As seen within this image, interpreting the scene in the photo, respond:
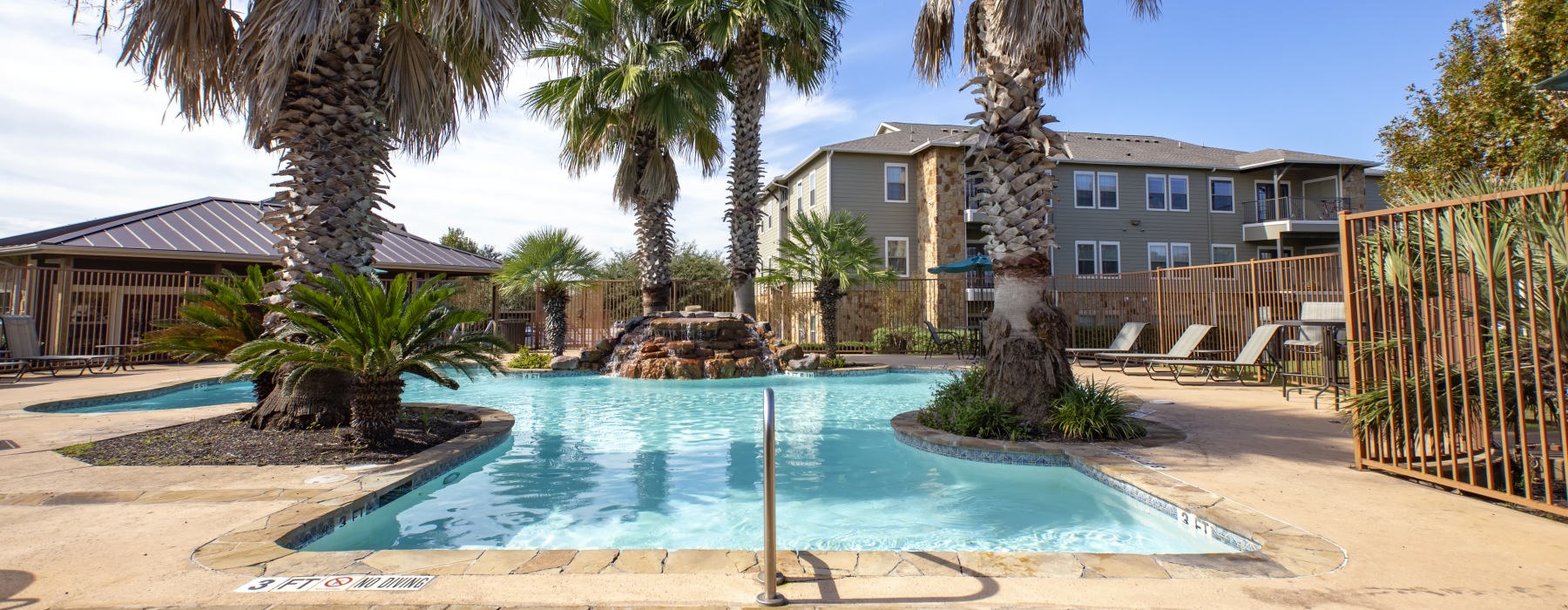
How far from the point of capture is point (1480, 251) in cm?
380

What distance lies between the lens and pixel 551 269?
1677cm

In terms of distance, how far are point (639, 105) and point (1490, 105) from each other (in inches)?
573

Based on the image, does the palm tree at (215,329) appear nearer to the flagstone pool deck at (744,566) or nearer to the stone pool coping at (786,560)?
the flagstone pool deck at (744,566)

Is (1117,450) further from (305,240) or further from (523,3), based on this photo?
(523,3)

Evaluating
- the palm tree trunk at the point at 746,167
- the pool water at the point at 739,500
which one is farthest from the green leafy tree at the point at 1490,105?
the palm tree trunk at the point at 746,167

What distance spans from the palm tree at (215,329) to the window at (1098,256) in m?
22.8

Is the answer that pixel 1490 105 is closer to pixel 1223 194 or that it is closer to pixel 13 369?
pixel 1223 194

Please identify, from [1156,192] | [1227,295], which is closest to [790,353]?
[1227,295]

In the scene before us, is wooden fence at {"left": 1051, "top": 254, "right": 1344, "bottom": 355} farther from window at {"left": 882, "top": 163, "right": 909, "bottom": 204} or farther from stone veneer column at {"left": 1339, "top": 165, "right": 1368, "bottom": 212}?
stone veneer column at {"left": 1339, "top": 165, "right": 1368, "bottom": 212}

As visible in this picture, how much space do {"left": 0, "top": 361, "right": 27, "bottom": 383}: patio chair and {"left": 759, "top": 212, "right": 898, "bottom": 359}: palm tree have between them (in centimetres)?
1261

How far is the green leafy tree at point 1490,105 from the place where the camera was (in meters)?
10.3

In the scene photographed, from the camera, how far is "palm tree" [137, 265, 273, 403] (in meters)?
6.63

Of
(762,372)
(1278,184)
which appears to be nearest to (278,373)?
(762,372)

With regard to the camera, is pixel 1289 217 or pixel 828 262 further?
pixel 1289 217
